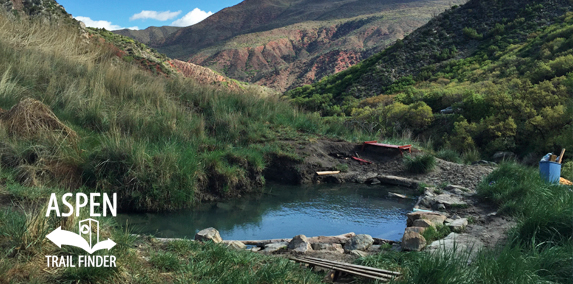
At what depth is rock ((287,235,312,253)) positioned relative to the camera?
5.09 meters

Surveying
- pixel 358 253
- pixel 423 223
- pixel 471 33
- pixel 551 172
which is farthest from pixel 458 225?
pixel 471 33

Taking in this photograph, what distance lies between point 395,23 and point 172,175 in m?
90.9

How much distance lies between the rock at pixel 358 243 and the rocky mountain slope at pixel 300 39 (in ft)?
245

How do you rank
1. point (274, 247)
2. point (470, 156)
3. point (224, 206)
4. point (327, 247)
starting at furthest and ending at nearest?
point (470, 156)
point (224, 206)
point (327, 247)
point (274, 247)

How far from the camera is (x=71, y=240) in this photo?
3.37 m

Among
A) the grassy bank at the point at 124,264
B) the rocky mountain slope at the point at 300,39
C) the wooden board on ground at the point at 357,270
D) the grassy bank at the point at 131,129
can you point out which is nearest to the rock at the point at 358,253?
the wooden board on ground at the point at 357,270

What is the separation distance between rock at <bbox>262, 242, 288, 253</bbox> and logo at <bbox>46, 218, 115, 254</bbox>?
210cm

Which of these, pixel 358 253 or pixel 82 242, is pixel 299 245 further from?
pixel 82 242

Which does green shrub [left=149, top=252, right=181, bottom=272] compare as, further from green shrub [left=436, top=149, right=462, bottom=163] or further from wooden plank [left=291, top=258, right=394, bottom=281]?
green shrub [left=436, top=149, right=462, bottom=163]

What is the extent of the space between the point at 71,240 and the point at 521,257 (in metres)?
3.84

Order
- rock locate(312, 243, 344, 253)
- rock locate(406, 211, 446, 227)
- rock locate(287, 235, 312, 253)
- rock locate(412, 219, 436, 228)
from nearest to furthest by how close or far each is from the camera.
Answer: rock locate(287, 235, 312, 253) < rock locate(312, 243, 344, 253) < rock locate(412, 219, 436, 228) < rock locate(406, 211, 446, 227)

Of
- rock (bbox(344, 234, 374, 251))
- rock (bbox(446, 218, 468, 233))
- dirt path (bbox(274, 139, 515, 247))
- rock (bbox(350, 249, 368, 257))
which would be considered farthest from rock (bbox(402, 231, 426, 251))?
dirt path (bbox(274, 139, 515, 247))

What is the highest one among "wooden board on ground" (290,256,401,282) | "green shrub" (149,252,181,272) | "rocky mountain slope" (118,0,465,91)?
"rocky mountain slope" (118,0,465,91)

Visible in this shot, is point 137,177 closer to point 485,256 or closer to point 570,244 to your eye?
point 485,256
